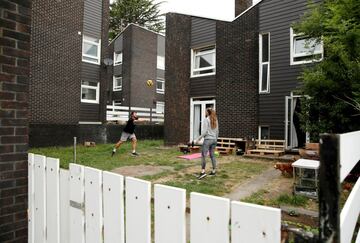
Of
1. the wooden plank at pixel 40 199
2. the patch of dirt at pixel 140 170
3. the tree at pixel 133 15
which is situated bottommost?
the patch of dirt at pixel 140 170

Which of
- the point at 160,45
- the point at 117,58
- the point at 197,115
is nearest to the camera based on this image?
the point at 197,115

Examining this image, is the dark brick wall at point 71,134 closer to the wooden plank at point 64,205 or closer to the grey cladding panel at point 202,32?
the grey cladding panel at point 202,32

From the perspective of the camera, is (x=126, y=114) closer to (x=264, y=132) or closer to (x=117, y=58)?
(x=117, y=58)

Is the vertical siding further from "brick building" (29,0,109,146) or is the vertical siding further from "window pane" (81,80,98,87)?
"window pane" (81,80,98,87)

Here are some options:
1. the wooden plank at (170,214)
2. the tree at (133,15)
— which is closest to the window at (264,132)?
the wooden plank at (170,214)

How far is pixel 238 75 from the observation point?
47.3 feet

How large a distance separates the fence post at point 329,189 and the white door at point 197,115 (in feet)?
48.9

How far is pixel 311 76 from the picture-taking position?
7.67 meters

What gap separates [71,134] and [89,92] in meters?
4.47

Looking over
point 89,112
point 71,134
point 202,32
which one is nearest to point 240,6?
point 202,32

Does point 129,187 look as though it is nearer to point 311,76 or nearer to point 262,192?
point 262,192

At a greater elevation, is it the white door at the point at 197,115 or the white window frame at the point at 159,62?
the white window frame at the point at 159,62

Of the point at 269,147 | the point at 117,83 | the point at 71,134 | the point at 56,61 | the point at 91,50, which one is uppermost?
the point at 91,50

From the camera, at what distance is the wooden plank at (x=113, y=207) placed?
2061 millimetres
